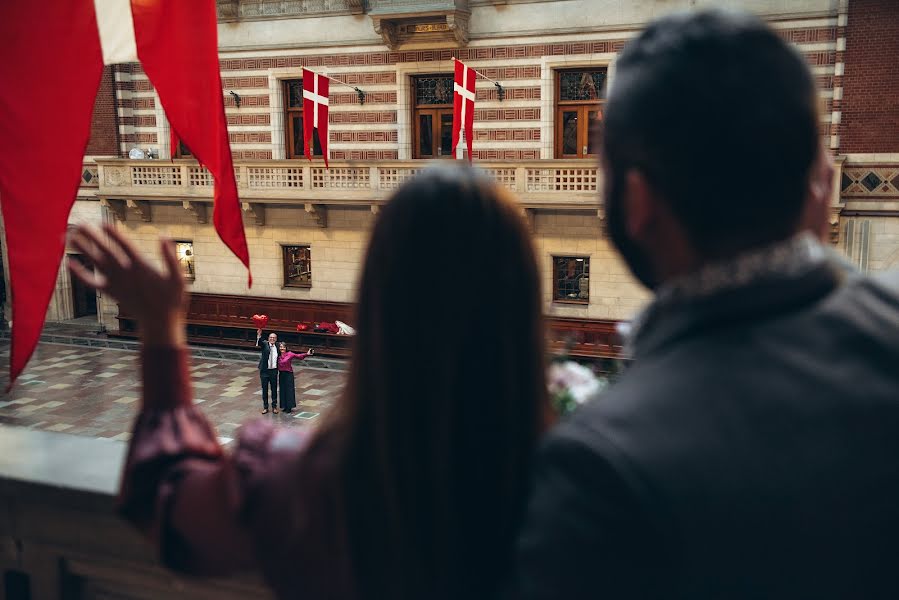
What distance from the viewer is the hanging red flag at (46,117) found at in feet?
9.91

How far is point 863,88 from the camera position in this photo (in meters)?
14.3

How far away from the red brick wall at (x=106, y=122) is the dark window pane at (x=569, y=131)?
1093cm

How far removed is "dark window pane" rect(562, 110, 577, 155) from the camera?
16.6 m

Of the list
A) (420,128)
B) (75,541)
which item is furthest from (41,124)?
(420,128)

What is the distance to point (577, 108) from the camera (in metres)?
16.5

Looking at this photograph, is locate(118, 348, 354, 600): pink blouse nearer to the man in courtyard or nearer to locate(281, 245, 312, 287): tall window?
the man in courtyard

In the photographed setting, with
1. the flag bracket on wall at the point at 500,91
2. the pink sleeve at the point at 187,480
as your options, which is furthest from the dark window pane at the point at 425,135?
the pink sleeve at the point at 187,480

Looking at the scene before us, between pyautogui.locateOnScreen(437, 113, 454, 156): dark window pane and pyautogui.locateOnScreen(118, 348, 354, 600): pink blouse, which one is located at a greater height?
pyautogui.locateOnScreen(437, 113, 454, 156): dark window pane

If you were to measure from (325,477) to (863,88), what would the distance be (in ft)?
51.6

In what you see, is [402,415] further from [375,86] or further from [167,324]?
[375,86]

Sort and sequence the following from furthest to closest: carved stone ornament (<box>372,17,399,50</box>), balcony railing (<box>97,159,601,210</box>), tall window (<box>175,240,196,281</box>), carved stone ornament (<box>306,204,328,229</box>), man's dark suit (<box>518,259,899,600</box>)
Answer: tall window (<box>175,240,196,281</box>) → carved stone ornament (<box>306,204,328,229</box>) → carved stone ornament (<box>372,17,399,50</box>) → balcony railing (<box>97,159,601,210</box>) → man's dark suit (<box>518,259,899,600</box>)

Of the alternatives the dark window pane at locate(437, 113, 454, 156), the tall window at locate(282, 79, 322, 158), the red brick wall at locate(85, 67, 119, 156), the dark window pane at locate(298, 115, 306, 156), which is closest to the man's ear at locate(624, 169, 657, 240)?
the dark window pane at locate(437, 113, 454, 156)

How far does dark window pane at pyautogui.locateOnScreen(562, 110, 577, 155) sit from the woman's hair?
634 inches

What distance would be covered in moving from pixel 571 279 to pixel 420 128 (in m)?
4.66
